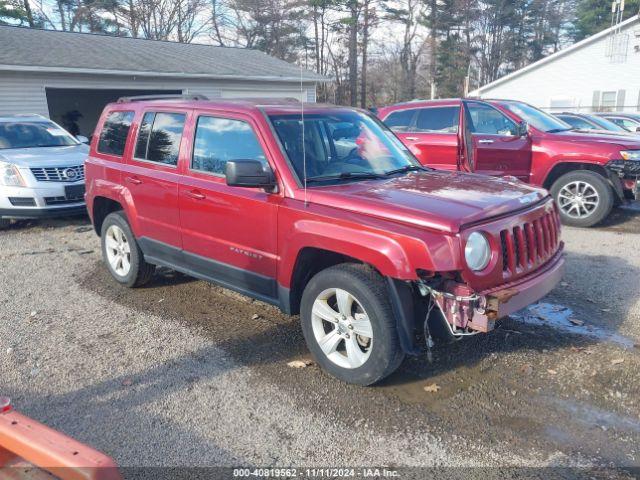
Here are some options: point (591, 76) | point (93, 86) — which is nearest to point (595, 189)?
point (93, 86)

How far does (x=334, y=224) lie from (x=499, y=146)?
5863 millimetres

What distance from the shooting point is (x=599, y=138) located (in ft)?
27.6

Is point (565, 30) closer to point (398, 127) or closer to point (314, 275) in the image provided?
point (398, 127)

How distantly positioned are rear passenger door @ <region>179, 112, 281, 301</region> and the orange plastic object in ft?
7.05

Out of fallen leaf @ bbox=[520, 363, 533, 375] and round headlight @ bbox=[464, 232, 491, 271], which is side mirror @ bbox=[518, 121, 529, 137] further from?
round headlight @ bbox=[464, 232, 491, 271]

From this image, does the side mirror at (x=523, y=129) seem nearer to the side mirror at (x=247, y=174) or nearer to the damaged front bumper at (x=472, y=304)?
the damaged front bumper at (x=472, y=304)

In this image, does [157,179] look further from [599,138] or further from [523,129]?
[599,138]

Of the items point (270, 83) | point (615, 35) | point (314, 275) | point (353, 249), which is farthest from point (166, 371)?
point (615, 35)

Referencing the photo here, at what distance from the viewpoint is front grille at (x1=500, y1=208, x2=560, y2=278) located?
11.6ft

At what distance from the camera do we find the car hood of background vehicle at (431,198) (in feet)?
11.2

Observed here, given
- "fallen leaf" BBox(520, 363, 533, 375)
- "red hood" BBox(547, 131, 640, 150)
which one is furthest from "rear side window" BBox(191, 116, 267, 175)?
"red hood" BBox(547, 131, 640, 150)

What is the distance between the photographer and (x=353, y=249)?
354cm

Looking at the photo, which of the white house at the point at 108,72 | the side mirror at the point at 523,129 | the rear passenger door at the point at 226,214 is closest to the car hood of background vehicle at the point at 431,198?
the rear passenger door at the point at 226,214

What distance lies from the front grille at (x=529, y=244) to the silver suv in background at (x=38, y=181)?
24.1 ft
